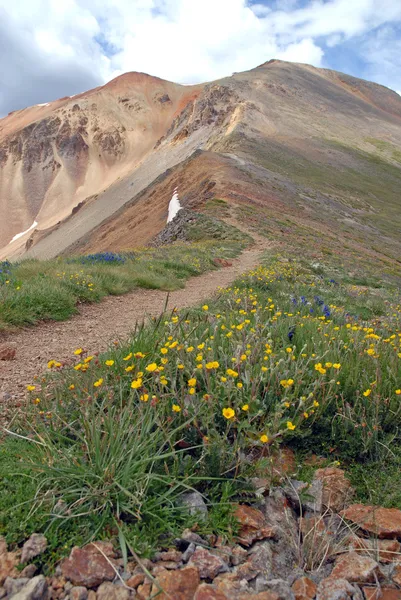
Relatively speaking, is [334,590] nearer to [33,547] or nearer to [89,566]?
[89,566]

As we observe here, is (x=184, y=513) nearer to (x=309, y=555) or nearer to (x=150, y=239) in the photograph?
(x=309, y=555)

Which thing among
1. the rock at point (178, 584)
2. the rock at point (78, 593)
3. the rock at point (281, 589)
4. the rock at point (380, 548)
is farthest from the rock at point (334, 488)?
the rock at point (78, 593)

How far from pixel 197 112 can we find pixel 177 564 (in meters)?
62.5

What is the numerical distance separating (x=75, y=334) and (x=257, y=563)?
356 cm

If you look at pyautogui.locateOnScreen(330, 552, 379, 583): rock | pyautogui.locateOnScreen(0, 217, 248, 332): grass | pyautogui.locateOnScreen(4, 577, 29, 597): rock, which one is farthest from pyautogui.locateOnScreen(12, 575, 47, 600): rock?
pyautogui.locateOnScreen(0, 217, 248, 332): grass

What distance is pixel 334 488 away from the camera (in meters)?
2.10

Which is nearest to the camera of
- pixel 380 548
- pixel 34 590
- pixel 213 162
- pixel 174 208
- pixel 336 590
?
pixel 34 590

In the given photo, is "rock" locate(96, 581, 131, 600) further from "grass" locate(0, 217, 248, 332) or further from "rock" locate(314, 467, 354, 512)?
"grass" locate(0, 217, 248, 332)

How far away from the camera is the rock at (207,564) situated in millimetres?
1569

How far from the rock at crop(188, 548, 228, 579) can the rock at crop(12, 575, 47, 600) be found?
0.50 metres

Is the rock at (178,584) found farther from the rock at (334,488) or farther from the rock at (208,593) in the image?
the rock at (334,488)

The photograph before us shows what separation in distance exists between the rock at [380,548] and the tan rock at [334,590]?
16 centimetres

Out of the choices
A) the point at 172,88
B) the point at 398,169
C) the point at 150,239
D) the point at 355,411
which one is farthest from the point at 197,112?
the point at 355,411

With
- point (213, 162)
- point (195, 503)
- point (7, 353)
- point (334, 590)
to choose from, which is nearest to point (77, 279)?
point (7, 353)
